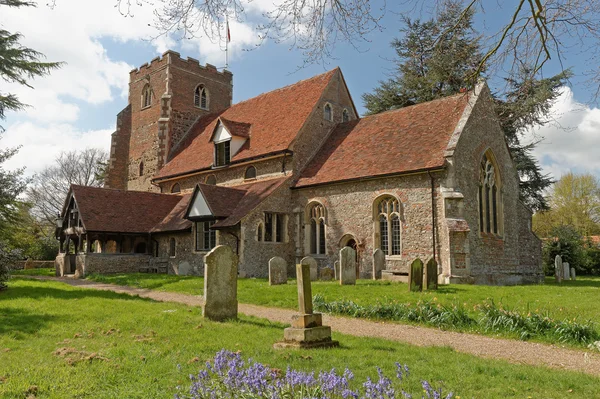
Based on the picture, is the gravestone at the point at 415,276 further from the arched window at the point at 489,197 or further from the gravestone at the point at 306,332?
the gravestone at the point at 306,332

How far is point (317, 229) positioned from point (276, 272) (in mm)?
5477

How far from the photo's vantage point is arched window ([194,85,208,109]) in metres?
32.6

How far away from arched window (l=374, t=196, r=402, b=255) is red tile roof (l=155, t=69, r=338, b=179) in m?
5.63

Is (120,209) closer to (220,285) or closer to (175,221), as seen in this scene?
(175,221)

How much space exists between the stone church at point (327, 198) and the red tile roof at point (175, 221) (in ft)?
0.35

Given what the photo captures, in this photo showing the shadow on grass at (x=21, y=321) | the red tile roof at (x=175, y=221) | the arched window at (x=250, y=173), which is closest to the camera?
the shadow on grass at (x=21, y=321)

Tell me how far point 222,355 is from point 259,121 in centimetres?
2154

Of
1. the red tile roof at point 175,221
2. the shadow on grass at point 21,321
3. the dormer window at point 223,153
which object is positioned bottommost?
the shadow on grass at point 21,321

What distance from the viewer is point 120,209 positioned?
2461 centimetres

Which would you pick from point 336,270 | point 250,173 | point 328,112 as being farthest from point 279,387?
point 328,112

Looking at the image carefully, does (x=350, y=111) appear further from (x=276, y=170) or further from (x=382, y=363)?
(x=382, y=363)

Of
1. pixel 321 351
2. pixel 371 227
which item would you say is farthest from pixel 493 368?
pixel 371 227

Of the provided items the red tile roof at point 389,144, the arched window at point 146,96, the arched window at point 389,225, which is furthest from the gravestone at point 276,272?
the arched window at point 146,96

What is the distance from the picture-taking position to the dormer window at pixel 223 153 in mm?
25156
